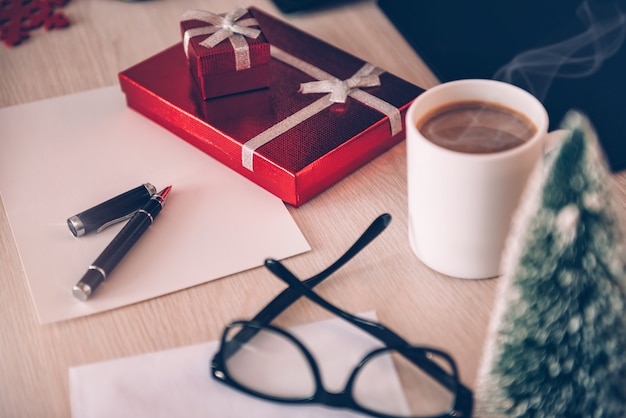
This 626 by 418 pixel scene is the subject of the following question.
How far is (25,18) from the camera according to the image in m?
0.95

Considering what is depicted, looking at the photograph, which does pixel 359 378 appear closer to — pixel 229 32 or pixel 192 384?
pixel 192 384

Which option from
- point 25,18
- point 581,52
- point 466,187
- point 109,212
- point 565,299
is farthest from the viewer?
point 25,18

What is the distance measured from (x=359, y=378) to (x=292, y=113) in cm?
29

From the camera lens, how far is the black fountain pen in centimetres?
58

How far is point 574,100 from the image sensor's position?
0.72 metres

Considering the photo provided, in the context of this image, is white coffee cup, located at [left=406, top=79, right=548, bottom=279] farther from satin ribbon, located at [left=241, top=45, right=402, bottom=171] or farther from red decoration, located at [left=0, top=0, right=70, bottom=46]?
red decoration, located at [left=0, top=0, right=70, bottom=46]

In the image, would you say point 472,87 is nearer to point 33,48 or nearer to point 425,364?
point 425,364

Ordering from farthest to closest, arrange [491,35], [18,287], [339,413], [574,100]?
[491,35] → [574,100] → [18,287] → [339,413]

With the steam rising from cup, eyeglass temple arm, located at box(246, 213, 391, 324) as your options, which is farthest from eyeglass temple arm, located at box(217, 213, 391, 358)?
the steam rising from cup

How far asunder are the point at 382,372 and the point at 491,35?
46 cm

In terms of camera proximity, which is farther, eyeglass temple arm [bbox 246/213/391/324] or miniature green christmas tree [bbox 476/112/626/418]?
eyeglass temple arm [bbox 246/213/391/324]

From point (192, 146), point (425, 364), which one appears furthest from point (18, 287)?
point (425, 364)

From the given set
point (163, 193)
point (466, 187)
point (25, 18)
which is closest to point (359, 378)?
point (466, 187)

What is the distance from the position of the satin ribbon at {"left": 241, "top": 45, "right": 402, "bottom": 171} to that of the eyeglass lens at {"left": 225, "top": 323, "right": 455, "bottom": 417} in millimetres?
197
